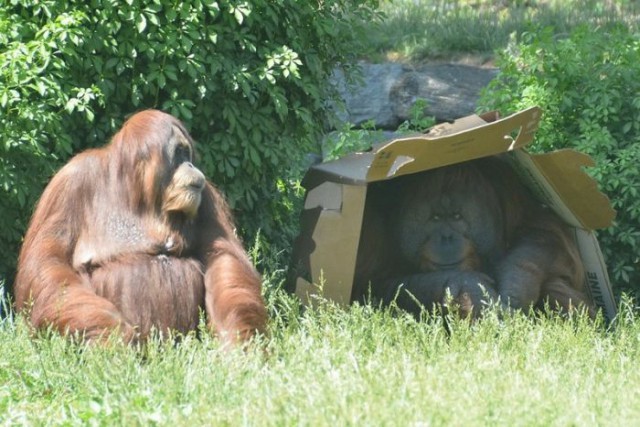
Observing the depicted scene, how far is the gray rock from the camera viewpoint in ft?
30.1

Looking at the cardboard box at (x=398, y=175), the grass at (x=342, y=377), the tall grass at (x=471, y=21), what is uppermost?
the tall grass at (x=471, y=21)

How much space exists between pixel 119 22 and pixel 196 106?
22.4 inches

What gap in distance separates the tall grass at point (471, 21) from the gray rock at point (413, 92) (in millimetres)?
406

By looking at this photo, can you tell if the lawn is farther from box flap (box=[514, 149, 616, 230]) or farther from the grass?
box flap (box=[514, 149, 616, 230])

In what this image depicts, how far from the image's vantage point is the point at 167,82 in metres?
5.57

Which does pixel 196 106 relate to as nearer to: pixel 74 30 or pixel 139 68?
pixel 139 68

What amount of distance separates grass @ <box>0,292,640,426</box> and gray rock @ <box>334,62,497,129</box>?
4.41m

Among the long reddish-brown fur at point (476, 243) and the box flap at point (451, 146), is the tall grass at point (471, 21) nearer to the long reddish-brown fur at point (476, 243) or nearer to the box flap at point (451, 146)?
the long reddish-brown fur at point (476, 243)

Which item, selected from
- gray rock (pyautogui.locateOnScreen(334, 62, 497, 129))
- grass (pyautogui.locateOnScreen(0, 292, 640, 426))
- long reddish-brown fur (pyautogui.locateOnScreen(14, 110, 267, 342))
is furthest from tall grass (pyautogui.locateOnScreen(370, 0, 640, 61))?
grass (pyautogui.locateOnScreen(0, 292, 640, 426))

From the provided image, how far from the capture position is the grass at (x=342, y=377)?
3.24m

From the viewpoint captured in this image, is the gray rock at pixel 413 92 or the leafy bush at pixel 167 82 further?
the gray rock at pixel 413 92

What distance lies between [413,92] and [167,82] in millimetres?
4094

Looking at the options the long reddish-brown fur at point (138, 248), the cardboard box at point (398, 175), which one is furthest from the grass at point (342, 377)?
the cardboard box at point (398, 175)

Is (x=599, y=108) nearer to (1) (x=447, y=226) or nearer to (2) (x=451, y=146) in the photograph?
(1) (x=447, y=226)
